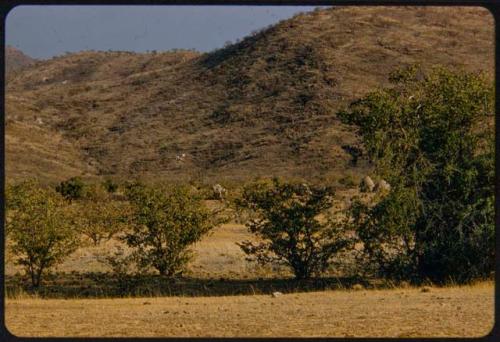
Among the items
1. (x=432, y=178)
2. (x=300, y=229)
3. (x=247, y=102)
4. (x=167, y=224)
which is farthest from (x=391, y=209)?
(x=247, y=102)

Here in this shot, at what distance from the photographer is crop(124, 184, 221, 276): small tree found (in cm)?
1744

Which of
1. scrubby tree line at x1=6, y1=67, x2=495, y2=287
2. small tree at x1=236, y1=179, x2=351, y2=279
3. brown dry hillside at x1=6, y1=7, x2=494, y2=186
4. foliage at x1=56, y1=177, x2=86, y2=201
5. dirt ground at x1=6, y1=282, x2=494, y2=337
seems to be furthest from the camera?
brown dry hillside at x1=6, y1=7, x2=494, y2=186

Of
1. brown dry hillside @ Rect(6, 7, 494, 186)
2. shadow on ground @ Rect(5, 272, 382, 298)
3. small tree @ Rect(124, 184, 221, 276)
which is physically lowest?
brown dry hillside @ Rect(6, 7, 494, 186)

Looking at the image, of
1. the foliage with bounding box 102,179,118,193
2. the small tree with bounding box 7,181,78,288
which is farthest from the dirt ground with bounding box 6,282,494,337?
the foliage with bounding box 102,179,118,193

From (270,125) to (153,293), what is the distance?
43595 mm

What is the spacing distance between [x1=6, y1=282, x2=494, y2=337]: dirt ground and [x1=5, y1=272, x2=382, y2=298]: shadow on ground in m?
1.11

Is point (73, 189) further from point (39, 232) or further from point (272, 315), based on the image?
point (272, 315)

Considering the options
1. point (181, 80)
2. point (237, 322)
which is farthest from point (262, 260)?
point (181, 80)

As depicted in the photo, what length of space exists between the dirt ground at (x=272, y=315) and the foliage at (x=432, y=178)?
116 centimetres

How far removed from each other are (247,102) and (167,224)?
46.9 meters

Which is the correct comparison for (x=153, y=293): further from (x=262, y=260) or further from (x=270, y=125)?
(x=270, y=125)

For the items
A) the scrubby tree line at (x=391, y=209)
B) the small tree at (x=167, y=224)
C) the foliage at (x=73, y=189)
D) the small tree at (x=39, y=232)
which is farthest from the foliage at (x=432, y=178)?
the foliage at (x=73, y=189)

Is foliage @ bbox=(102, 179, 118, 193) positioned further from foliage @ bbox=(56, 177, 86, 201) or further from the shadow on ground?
the shadow on ground

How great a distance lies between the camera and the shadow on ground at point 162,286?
51.1 ft
